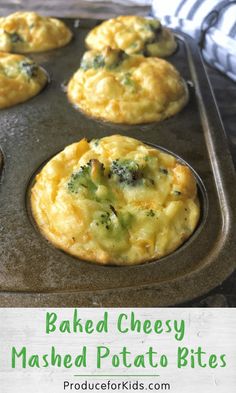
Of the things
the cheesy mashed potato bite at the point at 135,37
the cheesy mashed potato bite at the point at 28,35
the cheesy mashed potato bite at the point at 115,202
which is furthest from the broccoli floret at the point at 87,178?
the cheesy mashed potato bite at the point at 28,35

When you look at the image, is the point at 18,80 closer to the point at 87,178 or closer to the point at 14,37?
the point at 14,37

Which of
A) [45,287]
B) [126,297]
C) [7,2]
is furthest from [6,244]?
[7,2]

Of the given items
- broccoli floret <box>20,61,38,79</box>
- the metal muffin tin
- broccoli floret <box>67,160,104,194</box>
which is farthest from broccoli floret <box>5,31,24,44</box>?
broccoli floret <box>67,160,104,194</box>

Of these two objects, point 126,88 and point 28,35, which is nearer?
point 126,88

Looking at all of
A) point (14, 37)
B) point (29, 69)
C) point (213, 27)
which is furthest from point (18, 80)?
point (213, 27)

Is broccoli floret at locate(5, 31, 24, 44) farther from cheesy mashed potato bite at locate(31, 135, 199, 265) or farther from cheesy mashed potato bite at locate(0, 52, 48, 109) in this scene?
cheesy mashed potato bite at locate(31, 135, 199, 265)

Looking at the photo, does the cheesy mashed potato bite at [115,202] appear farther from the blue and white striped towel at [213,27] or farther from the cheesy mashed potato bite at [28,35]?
the blue and white striped towel at [213,27]
